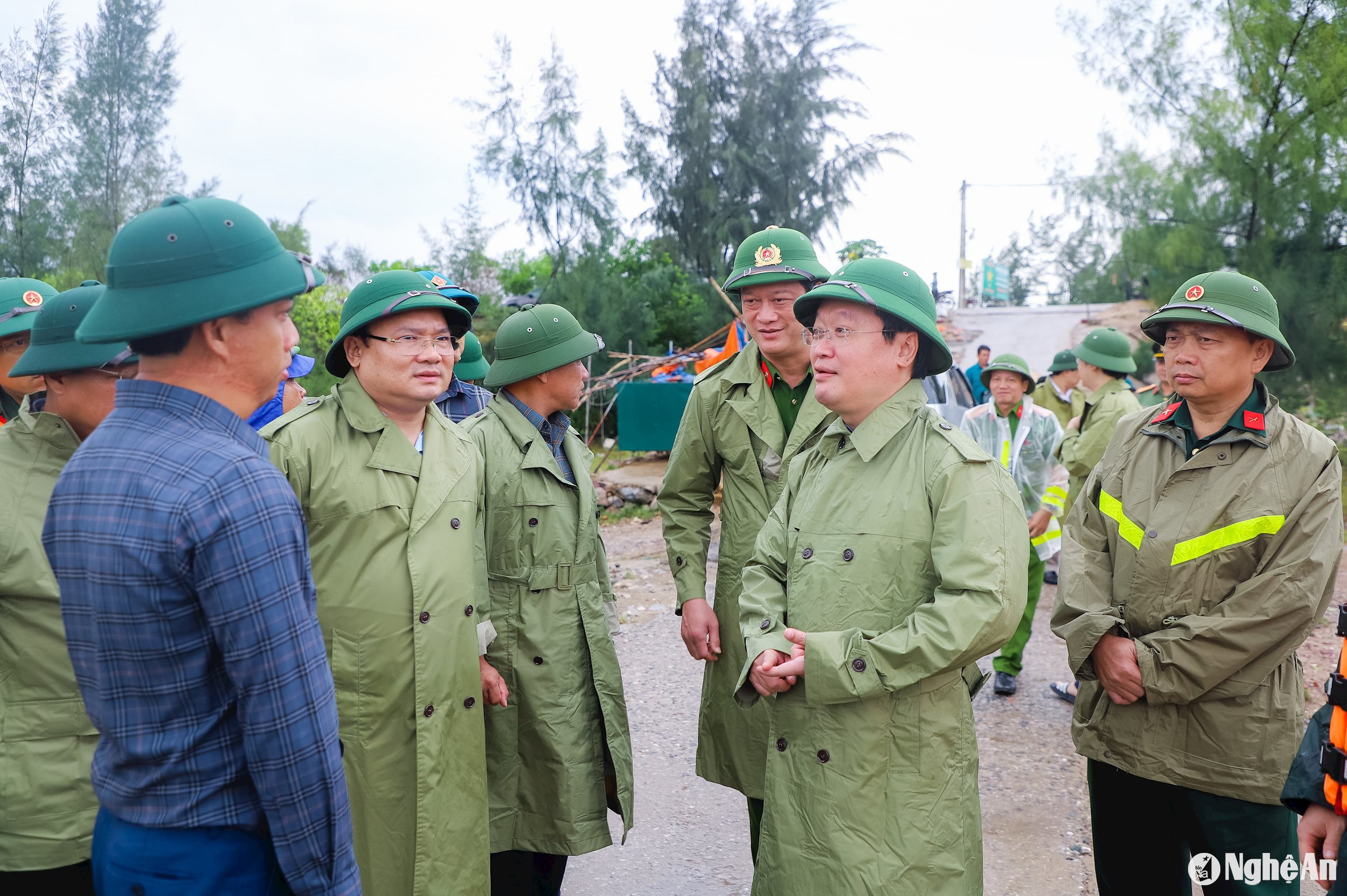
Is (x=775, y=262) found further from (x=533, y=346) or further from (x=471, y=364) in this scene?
(x=471, y=364)

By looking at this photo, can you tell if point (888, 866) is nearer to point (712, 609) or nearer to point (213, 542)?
point (712, 609)

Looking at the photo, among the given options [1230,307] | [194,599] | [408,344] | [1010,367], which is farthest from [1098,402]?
[194,599]

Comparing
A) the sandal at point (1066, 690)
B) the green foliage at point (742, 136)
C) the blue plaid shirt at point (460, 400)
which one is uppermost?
the green foliage at point (742, 136)

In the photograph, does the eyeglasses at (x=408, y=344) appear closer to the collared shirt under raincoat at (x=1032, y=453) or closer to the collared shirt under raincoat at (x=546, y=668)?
the collared shirt under raincoat at (x=546, y=668)

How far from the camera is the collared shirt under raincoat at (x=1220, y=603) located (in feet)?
8.02

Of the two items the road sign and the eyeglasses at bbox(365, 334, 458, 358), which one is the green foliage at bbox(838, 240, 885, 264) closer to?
the road sign

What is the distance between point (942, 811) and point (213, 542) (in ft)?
5.53

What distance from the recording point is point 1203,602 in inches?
100

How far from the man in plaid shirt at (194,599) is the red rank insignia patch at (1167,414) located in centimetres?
251

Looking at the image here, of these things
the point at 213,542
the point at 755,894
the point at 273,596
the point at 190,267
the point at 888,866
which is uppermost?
the point at 190,267

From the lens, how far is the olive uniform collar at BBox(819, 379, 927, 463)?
2.32m

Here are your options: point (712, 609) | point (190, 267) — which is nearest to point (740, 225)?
point (712, 609)

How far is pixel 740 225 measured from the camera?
21969mm

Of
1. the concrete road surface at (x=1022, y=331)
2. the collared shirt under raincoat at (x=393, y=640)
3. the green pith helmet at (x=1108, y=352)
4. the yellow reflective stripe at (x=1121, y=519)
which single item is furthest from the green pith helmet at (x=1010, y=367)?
the concrete road surface at (x=1022, y=331)
